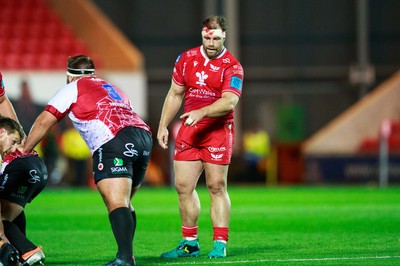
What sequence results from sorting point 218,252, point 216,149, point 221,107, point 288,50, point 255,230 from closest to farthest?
1. point 221,107
2. point 218,252
3. point 216,149
4. point 255,230
5. point 288,50

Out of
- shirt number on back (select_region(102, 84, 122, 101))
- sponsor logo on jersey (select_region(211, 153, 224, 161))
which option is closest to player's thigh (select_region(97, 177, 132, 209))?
shirt number on back (select_region(102, 84, 122, 101))

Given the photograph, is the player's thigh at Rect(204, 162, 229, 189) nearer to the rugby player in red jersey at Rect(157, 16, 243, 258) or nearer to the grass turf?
the rugby player in red jersey at Rect(157, 16, 243, 258)

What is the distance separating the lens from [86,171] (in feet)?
90.1

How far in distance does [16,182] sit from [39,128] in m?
0.58

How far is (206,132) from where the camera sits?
952 centimetres

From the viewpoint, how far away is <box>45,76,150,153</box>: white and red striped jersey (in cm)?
834

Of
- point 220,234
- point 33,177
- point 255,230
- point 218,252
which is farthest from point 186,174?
point 255,230

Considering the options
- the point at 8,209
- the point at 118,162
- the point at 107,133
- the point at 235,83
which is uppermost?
the point at 235,83

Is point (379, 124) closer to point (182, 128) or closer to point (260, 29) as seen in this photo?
point (260, 29)

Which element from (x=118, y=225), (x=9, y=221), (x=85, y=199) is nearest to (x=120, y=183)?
(x=118, y=225)

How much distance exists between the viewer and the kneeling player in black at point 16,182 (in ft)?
27.8

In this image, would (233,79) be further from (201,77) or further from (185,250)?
(185,250)

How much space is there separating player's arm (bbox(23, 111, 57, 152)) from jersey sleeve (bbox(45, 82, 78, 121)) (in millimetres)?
42

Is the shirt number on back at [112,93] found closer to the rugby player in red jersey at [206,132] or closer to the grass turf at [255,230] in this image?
the rugby player in red jersey at [206,132]
